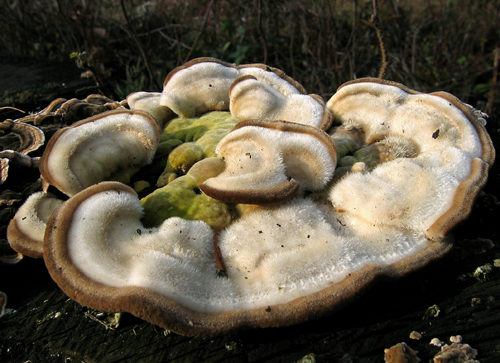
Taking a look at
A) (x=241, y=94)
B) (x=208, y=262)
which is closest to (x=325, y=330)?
(x=208, y=262)

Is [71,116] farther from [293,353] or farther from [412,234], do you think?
[412,234]

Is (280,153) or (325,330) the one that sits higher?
(280,153)

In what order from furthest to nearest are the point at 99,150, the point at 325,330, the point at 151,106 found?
the point at 151,106
the point at 99,150
the point at 325,330

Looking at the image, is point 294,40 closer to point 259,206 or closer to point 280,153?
point 280,153

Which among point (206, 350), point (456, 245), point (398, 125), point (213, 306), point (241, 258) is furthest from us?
point (398, 125)

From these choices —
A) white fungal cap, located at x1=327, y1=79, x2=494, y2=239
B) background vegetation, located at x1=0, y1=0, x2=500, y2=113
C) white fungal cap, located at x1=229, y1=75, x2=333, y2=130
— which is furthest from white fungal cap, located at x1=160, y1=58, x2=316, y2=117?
background vegetation, located at x1=0, y1=0, x2=500, y2=113

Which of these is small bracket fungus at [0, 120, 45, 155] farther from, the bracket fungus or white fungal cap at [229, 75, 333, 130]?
white fungal cap at [229, 75, 333, 130]

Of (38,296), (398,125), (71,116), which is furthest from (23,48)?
(398,125)
